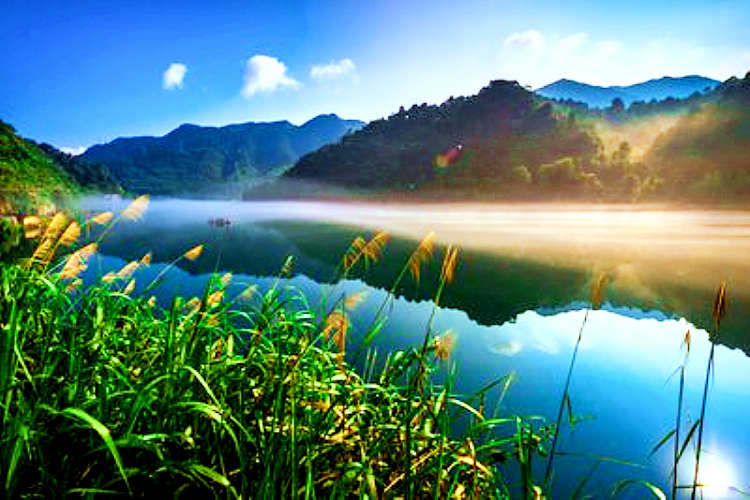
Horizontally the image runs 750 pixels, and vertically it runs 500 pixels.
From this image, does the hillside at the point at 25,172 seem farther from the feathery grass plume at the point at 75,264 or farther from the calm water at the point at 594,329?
the feathery grass plume at the point at 75,264

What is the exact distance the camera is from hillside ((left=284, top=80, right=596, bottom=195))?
10769 centimetres

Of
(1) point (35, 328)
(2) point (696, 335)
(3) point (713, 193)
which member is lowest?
(2) point (696, 335)

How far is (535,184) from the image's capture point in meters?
97.2

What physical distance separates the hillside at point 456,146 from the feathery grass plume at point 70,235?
335 ft

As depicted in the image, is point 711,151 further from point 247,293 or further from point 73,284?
point 73,284

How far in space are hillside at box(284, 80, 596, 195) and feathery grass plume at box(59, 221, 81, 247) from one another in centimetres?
10217

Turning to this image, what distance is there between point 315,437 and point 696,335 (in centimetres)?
1421

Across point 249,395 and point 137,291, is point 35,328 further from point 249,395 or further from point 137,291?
point 137,291

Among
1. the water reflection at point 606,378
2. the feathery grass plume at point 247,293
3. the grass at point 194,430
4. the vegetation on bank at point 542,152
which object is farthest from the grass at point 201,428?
the vegetation on bank at point 542,152

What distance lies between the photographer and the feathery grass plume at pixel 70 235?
3.10 m

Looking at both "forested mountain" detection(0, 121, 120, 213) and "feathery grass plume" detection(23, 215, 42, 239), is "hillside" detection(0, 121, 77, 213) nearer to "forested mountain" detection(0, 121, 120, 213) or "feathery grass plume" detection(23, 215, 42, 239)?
"forested mountain" detection(0, 121, 120, 213)

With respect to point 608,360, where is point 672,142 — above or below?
above

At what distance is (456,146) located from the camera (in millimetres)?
127125

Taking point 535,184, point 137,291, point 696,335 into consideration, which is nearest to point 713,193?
point 535,184
